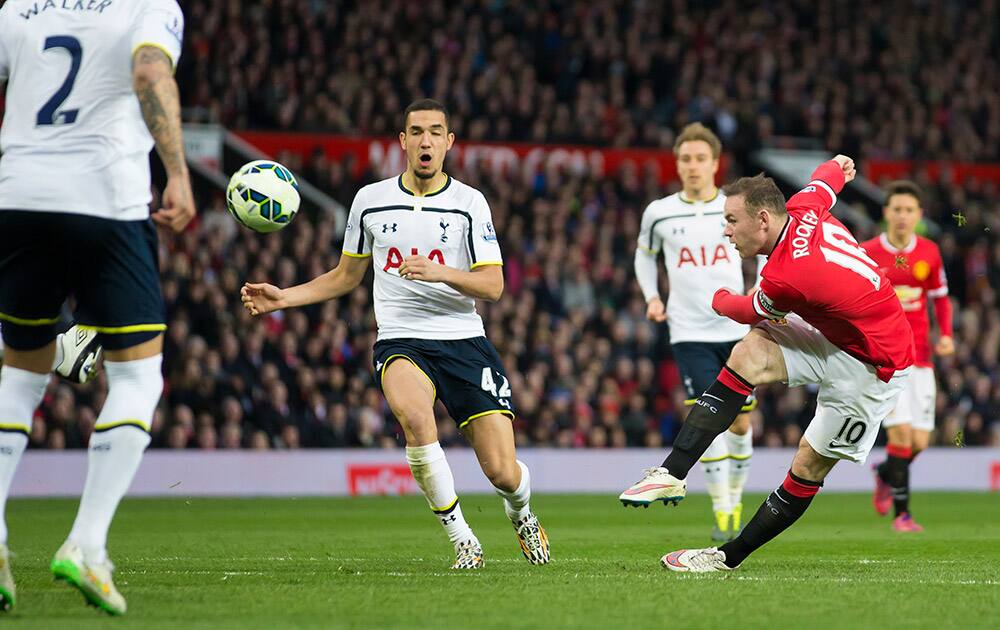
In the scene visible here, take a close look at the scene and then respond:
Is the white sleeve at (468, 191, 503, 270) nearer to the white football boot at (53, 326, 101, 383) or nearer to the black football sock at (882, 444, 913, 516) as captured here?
the white football boot at (53, 326, 101, 383)

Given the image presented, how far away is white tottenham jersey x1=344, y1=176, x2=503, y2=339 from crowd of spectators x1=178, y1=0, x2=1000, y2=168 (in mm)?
13270

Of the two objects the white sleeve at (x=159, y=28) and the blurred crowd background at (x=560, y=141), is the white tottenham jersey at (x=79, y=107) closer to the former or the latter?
the white sleeve at (x=159, y=28)

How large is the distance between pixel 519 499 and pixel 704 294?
3196mm

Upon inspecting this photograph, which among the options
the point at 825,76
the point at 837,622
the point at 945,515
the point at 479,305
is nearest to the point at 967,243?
the point at 825,76

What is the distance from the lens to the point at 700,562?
7.11 meters

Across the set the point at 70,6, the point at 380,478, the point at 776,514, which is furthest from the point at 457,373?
the point at 380,478

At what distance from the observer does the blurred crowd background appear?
17375mm

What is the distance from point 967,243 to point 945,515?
36.7 feet

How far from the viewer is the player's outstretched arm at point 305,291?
711 cm

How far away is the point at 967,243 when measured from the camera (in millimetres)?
23328

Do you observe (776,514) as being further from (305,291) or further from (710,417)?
(305,291)

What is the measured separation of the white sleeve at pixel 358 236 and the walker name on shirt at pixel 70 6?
8.22 feet

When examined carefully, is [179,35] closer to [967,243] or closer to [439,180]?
[439,180]

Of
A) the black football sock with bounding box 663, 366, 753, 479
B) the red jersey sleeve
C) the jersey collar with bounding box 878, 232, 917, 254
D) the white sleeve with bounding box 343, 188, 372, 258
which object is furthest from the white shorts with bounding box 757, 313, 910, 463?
the jersey collar with bounding box 878, 232, 917, 254
